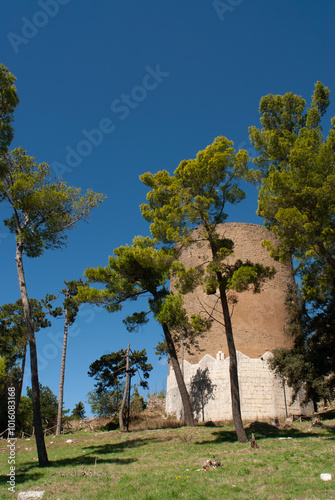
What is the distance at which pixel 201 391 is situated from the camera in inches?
739

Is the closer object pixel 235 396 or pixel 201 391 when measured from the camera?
pixel 235 396

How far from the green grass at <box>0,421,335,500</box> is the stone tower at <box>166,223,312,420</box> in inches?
205

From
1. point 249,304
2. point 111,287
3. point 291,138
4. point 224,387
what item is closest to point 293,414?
point 224,387

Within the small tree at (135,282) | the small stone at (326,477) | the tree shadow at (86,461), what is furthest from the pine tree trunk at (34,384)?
the small stone at (326,477)

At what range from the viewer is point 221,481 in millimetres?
6281

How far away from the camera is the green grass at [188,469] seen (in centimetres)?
570

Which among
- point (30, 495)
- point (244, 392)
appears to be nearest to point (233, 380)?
point (30, 495)

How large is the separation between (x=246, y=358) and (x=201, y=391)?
2.75 meters

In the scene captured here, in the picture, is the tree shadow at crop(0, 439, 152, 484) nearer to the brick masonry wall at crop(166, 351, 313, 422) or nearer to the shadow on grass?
the shadow on grass

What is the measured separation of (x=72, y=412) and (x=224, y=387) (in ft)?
73.4

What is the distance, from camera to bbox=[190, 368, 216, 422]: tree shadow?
1842 cm

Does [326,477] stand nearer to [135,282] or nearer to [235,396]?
[235,396]

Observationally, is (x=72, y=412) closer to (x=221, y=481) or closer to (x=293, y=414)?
(x=293, y=414)

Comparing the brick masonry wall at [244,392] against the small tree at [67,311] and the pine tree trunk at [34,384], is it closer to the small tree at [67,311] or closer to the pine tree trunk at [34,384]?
the small tree at [67,311]
